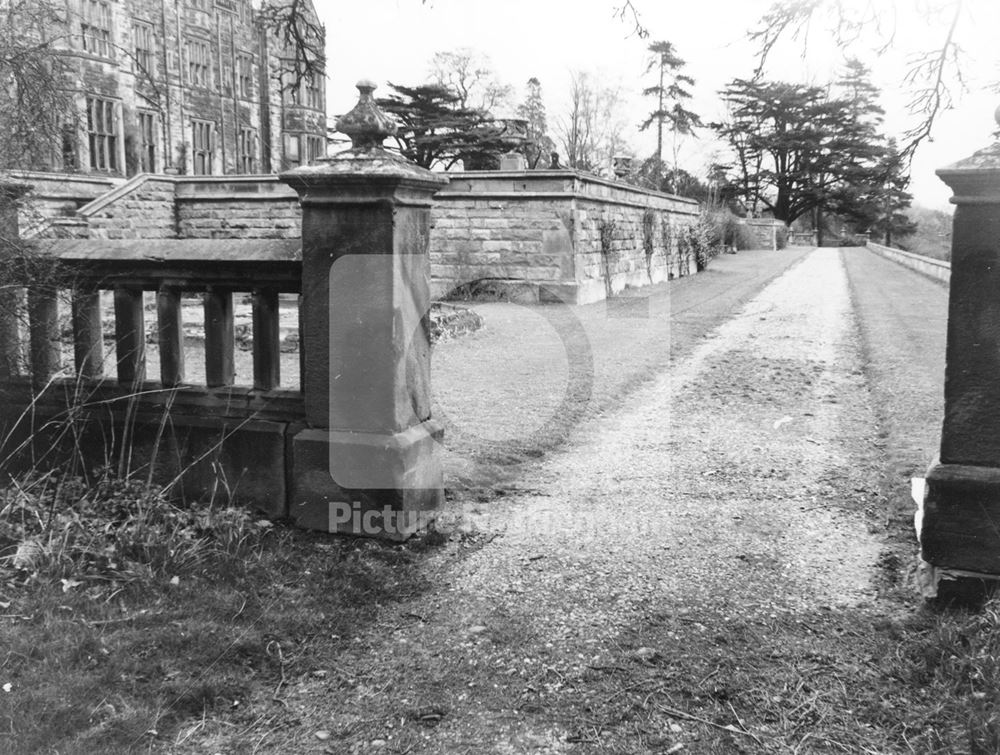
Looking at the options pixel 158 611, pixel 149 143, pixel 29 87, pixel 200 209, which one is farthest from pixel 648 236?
pixel 158 611

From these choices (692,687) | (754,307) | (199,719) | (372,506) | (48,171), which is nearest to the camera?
(199,719)

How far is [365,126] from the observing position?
4207 mm

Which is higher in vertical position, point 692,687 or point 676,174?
point 676,174

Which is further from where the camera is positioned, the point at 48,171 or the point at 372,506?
the point at 48,171

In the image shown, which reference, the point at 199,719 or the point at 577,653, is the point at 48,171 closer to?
the point at 199,719

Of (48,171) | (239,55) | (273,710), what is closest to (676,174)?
(239,55)

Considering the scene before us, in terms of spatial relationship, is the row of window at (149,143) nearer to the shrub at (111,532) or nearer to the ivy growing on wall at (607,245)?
the ivy growing on wall at (607,245)

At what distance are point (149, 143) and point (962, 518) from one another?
99.1 feet

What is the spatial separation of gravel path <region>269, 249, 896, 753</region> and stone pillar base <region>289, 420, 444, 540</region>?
0.37m

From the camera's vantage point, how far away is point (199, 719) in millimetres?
2857

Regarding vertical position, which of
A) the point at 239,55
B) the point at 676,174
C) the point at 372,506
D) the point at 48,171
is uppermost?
the point at 239,55

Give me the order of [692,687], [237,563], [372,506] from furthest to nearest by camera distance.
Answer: [372,506]
[237,563]
[692,687]

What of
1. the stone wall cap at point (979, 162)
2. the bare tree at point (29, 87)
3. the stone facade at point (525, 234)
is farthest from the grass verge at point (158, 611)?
the stone facade at point (525, 234)

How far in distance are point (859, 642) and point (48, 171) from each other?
5684 millimetres
